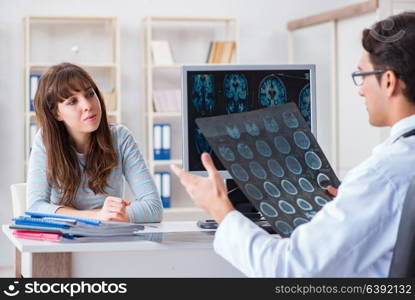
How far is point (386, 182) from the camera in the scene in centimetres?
139

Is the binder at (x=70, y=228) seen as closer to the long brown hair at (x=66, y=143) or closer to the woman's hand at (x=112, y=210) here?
the woman's hand at (x=112, y=210)

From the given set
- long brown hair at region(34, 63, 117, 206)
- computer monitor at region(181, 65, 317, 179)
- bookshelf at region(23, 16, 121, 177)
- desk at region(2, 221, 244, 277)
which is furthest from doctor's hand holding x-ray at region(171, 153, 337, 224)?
bookshelf at region(23, 16, 121, 177)

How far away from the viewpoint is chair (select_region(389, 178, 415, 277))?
138 cm

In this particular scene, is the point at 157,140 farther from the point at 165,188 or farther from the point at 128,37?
the point at 128,37

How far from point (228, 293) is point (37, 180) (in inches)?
46.8

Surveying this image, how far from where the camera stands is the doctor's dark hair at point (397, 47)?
1463mm

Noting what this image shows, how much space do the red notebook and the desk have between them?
26mm

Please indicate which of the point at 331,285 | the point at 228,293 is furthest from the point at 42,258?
the point at 331,285

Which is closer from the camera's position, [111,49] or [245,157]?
[245,157]

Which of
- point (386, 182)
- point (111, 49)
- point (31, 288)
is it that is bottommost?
point (31, 288)

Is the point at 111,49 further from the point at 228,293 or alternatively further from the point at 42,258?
the point at 228,293

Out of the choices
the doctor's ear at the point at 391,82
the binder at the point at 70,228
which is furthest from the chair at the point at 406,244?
the binder at the point at 70,228

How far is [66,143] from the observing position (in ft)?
9.03

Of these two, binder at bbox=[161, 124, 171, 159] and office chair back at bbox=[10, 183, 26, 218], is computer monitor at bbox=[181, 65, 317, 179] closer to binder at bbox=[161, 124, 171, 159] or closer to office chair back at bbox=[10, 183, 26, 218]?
office chair back at bbox=[10, 183, 26, 218]
